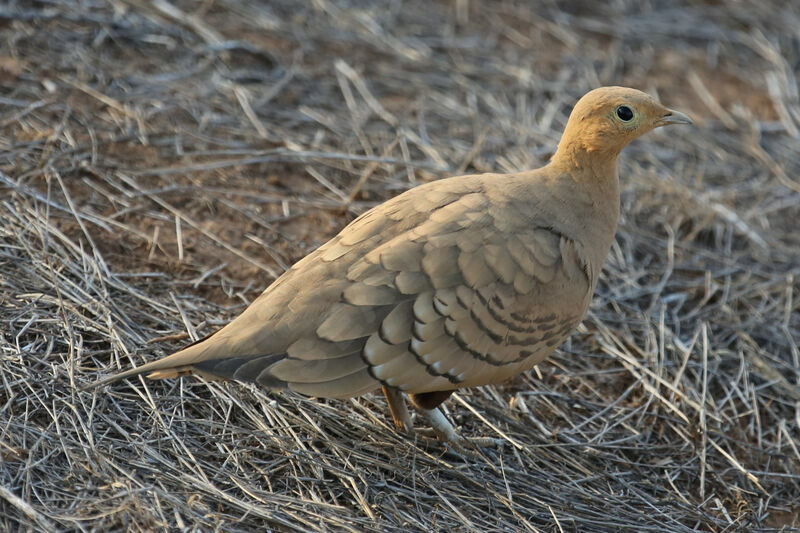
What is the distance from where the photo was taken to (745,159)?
6074mm

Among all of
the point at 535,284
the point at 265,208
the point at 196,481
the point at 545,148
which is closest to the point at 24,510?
the point at 196,481

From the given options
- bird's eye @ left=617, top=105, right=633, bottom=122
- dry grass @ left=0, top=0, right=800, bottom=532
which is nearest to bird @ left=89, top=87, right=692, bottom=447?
bird's eye @ left=617, top=105, right=633, bottom=122

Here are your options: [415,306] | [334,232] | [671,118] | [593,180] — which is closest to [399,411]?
[415,306]

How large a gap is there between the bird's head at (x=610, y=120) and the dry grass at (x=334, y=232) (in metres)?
1.09

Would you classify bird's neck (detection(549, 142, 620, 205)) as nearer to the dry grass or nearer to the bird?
the bird

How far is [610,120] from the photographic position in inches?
142

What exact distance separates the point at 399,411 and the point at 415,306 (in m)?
0.61

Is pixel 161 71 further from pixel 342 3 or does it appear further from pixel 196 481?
pixel 196 481

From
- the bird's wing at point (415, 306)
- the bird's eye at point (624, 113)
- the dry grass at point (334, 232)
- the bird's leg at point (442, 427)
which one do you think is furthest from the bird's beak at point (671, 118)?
the bird's leg at point (442, 427)

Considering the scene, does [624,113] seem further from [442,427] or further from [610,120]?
[442,427]

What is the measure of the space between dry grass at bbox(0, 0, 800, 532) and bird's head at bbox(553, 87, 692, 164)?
1089 millimetres

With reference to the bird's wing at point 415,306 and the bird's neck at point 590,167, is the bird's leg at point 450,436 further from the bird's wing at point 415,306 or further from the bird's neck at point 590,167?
the bird's neck at point 590,167

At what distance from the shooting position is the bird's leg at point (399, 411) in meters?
3.58

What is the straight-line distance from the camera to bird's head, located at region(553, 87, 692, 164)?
3613 millimetres
